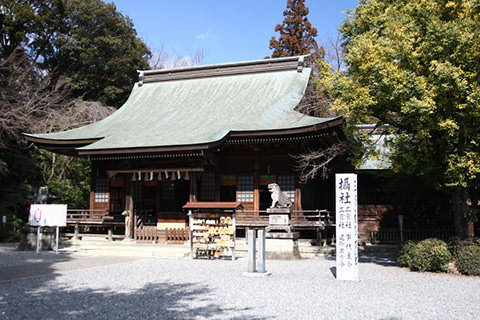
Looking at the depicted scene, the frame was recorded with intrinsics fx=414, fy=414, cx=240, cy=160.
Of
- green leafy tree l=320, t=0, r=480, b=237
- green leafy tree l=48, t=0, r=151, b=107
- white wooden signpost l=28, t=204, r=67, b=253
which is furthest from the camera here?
green leafy tree l=48, t=0, r=151, b=107

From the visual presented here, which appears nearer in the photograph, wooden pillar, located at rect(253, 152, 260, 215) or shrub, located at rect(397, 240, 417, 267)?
shrub, located at rect(397, 240, 417, 267)

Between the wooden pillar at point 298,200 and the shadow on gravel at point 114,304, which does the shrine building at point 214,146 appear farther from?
the shadow on gravel at point 114,304

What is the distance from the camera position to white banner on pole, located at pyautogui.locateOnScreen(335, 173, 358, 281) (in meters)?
8.98

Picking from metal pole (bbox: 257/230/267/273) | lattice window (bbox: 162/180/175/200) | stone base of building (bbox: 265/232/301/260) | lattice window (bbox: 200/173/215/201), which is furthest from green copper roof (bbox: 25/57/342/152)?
metal pole (bbox: 257/230/267/273)

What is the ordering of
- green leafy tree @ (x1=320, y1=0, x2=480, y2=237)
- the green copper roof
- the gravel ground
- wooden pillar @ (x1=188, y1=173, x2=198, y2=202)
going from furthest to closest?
the green copper roof < wooden pillar @ (x1=188, y1=173, x2=198, y2=202) < green leafy tree @ (x1=320, y1=0, x2=480, y2=237) < the gravel ground

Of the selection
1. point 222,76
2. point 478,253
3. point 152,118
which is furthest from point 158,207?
point 478,253

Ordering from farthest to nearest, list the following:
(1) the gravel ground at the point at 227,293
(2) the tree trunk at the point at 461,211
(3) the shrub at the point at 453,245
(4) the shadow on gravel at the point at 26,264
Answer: (2) the tree trunk at the point at 461,211 < (3) the shrub at the point at 453,245 < (4) the shadow on gravel at the point at 26,264 < (1) the gravel ground at the point at 227,293

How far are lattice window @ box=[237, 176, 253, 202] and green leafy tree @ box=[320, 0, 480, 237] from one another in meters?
6.72

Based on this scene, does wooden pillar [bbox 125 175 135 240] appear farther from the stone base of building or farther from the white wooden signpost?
the stone base of building

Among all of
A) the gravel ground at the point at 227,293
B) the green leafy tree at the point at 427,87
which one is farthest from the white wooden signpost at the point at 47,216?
the green leafy tree at the point at 427,87

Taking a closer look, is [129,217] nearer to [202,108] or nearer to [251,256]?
[202,108]

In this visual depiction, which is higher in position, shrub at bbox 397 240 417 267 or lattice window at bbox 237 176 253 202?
lattice window at bbox 237 176 253 202

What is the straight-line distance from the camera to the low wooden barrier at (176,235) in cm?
1634

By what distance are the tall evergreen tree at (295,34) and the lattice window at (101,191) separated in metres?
19.2
